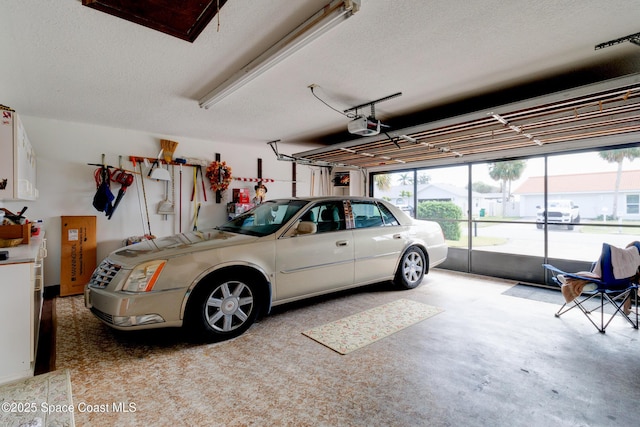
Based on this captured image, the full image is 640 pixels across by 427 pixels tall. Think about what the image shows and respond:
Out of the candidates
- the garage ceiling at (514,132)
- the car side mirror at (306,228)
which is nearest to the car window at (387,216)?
the garage ceiling at (514,132)

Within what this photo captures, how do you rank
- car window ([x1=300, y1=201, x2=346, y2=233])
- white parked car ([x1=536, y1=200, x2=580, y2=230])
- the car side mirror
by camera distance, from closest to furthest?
the car side mirror, car window ([x1=300, y1=201, x2=346, y2=233]), white parked car ([x1=536, y1=200, x2=580, y2=230])

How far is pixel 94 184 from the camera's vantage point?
178 inches

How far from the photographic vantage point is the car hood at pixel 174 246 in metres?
2.55

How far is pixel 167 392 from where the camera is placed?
6.45ft

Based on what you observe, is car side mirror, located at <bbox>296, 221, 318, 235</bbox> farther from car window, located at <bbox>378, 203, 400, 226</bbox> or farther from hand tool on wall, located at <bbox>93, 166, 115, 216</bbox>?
hand tool on wall, located at <bbox>93, 166, 115, 216</bbox>

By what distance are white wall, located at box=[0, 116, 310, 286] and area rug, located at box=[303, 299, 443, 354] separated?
11.6ft

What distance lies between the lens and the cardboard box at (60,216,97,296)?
13.6 feet

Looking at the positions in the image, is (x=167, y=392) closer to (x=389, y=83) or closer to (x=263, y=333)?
(x=263, y=333)

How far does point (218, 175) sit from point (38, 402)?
13.5ft

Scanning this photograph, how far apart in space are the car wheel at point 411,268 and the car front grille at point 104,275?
11.1 feet

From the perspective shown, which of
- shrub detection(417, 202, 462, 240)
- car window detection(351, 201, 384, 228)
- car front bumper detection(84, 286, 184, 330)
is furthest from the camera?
shrub detection(417, 202, 462, 240)

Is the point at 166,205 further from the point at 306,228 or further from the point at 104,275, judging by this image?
the point at 306,228

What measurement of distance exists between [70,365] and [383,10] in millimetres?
3419

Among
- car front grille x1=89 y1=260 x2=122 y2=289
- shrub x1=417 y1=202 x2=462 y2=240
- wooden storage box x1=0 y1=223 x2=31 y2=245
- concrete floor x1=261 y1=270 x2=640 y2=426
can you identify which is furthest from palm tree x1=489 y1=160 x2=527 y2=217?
wooden storage box x1=0 y1=223 x2=31 y2=245
